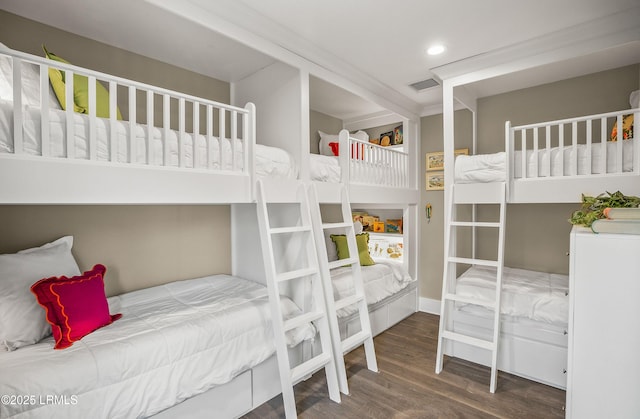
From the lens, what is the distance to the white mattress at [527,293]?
2398 millimetres

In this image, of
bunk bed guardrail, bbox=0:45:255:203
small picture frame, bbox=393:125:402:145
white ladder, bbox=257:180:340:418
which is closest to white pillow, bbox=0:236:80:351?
bunk bed guardrail, bbox=0:45:255:203

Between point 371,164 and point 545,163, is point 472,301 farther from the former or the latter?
point 371,164

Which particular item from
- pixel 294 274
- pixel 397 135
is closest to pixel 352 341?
pixel 294 274

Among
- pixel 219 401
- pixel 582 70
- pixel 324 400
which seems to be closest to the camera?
pixel 219 401

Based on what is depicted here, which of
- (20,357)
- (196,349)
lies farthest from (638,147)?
(20,357)

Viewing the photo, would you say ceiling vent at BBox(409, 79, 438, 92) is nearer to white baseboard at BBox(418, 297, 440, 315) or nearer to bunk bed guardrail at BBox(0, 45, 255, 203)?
bunk bed guardrail at BBox(0, 45, 255, 203)

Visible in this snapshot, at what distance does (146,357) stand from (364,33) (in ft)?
8.16

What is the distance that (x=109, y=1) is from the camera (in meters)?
1.92

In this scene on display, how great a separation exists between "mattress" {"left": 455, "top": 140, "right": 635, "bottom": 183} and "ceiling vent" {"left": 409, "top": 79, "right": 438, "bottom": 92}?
3.20 ft

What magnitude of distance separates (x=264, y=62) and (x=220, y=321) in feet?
6.82

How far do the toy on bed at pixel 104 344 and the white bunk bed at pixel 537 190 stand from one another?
1.61 meters

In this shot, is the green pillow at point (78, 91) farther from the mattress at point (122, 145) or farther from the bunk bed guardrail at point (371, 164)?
the bunk bed guardrail at point (371, 164)

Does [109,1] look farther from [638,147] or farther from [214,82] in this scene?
[638,147]

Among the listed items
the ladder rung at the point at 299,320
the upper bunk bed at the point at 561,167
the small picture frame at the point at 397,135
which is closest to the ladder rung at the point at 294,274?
the ladder rung at the point at 299,320
